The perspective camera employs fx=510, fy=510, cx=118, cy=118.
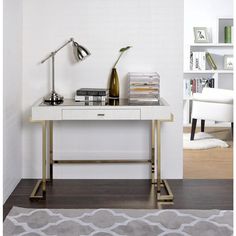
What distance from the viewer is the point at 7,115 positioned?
12.1 feet

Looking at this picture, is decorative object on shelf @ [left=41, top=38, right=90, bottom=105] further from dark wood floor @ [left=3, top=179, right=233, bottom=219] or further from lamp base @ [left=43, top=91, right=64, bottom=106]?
dark wood floor @ [left=3, top=179, right=233, bottom=219]

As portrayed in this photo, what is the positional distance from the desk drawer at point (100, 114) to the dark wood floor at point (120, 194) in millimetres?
592

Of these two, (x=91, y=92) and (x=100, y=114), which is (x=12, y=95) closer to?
(x=91, y=92)

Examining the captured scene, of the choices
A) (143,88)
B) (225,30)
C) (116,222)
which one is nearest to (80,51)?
(143,88)

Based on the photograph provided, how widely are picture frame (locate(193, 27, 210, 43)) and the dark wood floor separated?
3.56 meters

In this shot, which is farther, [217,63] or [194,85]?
[217,63]

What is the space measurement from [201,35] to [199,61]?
0.38m

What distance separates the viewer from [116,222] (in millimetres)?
3168

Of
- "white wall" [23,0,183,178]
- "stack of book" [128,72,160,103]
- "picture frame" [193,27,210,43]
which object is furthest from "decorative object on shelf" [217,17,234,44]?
"stack of book" [128,72,160,103]

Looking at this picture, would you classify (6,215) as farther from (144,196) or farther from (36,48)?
(36,48)

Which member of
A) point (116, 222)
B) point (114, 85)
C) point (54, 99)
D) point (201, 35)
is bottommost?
point (116, 222)

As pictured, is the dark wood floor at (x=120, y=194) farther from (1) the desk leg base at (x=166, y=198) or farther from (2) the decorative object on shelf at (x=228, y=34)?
(2) the decorative object on shelf at (x=228, y=34)

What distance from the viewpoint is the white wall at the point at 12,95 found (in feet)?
11.8

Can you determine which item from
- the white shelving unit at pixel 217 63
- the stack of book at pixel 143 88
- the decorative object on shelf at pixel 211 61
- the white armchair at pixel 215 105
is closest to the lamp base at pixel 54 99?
the stack of book at pixel 143 88
